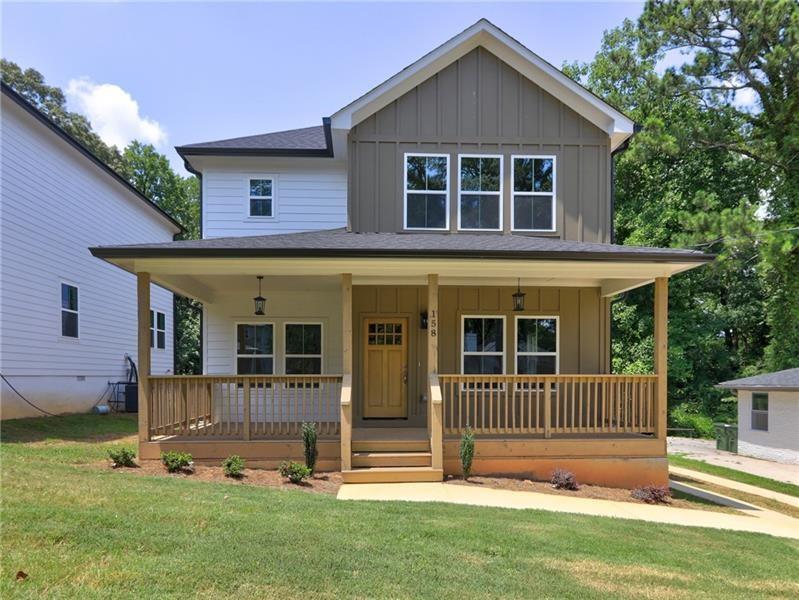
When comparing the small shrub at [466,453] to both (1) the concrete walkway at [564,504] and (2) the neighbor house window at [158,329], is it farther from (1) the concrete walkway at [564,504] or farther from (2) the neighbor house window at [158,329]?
(2) the neighbor house window at [158,329]

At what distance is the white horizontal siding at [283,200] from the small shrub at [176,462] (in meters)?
5.59

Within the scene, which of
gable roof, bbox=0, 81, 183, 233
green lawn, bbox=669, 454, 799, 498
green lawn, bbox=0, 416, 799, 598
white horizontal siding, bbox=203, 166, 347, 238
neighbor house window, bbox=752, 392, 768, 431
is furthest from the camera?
neighbor house window, bbox=752, 392, 768, 431

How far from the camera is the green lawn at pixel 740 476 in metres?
11.2

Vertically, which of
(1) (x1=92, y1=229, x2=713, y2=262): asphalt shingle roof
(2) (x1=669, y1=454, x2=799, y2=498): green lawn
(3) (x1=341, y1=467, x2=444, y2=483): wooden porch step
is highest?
(1) (x1=92, y1=229, x2=713, y2=262): asphalt shingle roof

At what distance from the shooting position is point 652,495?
7.35 m

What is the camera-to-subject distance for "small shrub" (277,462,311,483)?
6969 millimetres

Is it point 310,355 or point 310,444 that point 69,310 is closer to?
point 310,355

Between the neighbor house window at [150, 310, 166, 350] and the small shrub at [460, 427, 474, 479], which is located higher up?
the neighbor house window at [150, 310, 166, 350]

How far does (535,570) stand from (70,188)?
14.7m

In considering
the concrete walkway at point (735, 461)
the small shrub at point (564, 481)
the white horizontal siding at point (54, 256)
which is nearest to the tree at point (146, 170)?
the white horizontal siding at point (54, 256)

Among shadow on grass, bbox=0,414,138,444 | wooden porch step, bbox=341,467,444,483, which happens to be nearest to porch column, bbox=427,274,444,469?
wooden porch step, bbox=341,467,444,483

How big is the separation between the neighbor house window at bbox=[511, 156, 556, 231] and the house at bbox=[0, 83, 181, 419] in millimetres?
8369

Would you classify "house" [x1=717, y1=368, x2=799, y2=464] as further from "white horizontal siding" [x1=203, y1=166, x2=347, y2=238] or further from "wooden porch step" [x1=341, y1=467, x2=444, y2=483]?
"white horizontal siding" [x1=203, y1=166, x2=347, y2=238]

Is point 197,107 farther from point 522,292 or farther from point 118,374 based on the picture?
point 522,292
